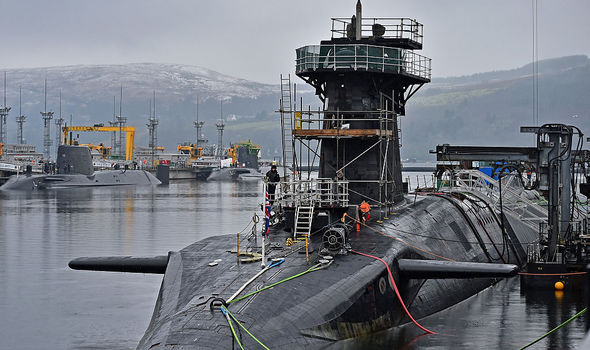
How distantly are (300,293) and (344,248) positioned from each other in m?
3.13

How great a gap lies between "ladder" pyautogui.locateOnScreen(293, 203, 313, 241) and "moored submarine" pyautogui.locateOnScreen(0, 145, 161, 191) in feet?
306

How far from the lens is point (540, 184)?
94.9ft

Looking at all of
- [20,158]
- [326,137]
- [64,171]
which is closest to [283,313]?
[326,137]

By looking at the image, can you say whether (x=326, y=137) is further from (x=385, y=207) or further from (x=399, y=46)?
(x=399, y=46)

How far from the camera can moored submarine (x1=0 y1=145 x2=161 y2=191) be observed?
110 meters

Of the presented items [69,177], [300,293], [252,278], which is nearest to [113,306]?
[252,278]

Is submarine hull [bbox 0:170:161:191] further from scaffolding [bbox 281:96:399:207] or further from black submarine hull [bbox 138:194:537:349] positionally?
black submarine hull [bbox 138:194:537:349]

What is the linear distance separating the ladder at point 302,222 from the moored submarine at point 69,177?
9334cm

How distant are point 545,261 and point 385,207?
5.95 metres

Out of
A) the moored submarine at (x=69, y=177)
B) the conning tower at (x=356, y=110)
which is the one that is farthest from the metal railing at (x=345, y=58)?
the moored submarine at (x=69, y=177)

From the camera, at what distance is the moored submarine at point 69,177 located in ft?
361

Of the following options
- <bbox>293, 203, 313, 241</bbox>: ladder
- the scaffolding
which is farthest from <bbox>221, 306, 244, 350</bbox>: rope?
the scaffolding

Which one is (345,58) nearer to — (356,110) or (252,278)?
(356,110)

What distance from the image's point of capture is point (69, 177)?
4397 inches
